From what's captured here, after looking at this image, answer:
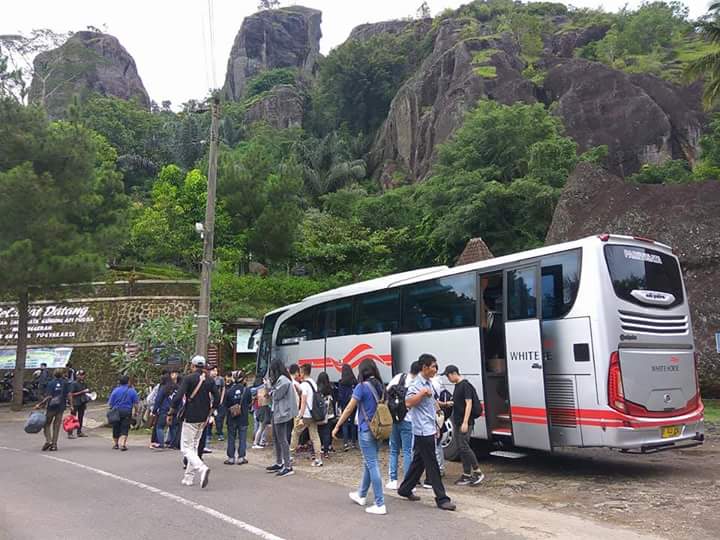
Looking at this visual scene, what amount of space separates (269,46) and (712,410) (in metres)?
98.5

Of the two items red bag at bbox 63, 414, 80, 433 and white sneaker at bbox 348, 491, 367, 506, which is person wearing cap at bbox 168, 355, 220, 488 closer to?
white sneaker at bbox 348, 491, 367, 506

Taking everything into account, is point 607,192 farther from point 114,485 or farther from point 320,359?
point 114,485

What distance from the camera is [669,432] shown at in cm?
859

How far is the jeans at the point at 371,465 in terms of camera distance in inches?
265

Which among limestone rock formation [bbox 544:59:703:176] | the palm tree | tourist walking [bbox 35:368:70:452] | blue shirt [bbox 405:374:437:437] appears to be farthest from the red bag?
limestone rock formation [bbox 544:59:703:176]

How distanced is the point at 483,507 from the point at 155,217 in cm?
3094

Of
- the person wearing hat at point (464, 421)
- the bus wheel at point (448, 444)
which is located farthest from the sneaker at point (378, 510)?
the bus wheel at point (448, 444)

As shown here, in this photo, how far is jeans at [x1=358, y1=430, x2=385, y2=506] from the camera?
265 inches

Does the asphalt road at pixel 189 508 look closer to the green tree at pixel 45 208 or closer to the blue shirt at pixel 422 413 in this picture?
the blue shirt at pixel 422 413

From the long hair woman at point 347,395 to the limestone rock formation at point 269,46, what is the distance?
297 ft

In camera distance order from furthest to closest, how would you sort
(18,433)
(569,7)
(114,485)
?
(569,7)
(18,433)
(114,485)

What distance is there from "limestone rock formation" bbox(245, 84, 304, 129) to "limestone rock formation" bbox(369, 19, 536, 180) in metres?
13.7

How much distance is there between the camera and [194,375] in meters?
8.88

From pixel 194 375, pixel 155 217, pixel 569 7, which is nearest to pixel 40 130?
pixel 155 217
